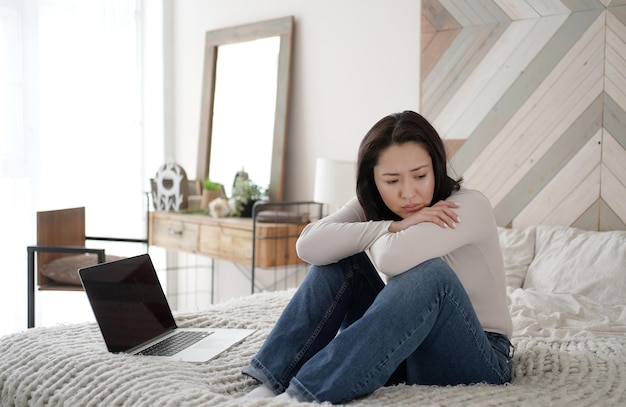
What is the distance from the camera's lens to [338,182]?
126 inches

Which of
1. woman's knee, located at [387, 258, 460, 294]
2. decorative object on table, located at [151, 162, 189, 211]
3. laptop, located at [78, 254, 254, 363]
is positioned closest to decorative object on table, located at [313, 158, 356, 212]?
decorative object on table, located at [151, 162, 189, 211]

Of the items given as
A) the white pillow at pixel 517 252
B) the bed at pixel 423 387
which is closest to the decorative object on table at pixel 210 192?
the bed at pixel 423 387

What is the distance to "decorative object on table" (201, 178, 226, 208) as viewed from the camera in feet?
13.3

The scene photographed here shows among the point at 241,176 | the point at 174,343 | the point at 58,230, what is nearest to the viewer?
the point at 174,343

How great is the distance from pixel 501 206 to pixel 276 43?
171cm

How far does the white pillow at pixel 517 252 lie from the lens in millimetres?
2613

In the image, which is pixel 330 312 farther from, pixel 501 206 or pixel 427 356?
pixel 501 206

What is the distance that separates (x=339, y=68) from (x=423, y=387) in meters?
2.49

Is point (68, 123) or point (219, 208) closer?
point (219, 208)

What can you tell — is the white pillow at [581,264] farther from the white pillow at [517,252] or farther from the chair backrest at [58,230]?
the chair backrest at [58,230]

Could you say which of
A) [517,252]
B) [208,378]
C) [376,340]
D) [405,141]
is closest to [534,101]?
[517,252]

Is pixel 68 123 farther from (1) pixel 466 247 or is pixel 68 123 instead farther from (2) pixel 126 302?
(1) pixel 466 247

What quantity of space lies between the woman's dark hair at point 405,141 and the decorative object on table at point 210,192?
2367 mm

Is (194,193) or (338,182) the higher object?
(338,182)
